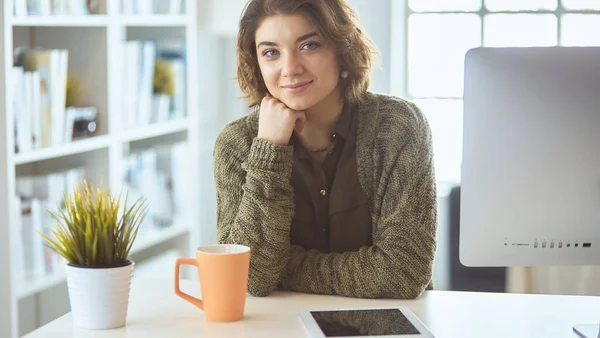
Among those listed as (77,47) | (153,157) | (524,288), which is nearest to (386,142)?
(524,288)

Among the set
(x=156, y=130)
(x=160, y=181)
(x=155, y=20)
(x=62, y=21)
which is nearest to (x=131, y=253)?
(x=160, y=181)

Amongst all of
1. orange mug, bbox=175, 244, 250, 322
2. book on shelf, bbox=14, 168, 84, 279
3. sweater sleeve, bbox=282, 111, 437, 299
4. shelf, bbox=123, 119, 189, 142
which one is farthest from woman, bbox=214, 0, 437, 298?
shelf, bbox=123, 119, 189, 142

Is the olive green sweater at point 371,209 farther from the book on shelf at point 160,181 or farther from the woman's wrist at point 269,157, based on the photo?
the book on shelf at point 160,181

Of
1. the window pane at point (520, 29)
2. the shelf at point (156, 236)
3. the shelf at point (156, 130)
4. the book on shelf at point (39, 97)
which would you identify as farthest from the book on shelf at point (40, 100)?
the window pane at point (520, 29)

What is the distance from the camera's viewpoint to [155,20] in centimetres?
326

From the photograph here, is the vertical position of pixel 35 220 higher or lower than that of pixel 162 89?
lower

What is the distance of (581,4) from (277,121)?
7.65ft

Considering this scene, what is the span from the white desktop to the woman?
282 mm

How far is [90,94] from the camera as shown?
286cm

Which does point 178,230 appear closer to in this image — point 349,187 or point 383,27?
point 383,27

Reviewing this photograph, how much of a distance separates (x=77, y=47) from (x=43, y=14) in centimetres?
36

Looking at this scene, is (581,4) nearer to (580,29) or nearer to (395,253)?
(580,29)

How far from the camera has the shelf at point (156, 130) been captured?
304 centimetres

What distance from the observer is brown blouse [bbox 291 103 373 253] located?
1.70 metres
